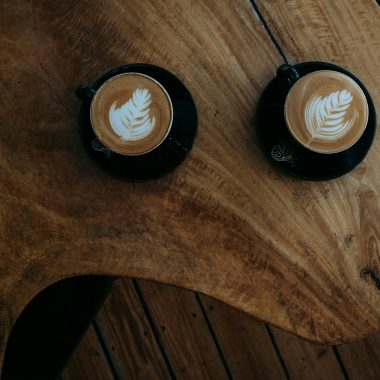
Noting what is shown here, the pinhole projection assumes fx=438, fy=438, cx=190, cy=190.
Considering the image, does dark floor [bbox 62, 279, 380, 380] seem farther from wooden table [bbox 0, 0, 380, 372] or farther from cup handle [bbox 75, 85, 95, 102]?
cup handle [bbox 75, 85, 95, 102]

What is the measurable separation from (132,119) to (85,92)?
11 cm

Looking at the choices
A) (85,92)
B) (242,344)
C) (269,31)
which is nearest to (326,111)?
(269,31)

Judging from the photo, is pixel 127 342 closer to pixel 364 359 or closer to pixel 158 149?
pixel 364 359

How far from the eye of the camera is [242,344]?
141 cm

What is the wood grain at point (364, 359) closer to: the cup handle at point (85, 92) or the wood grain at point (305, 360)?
the wood grain at point (305, 360)

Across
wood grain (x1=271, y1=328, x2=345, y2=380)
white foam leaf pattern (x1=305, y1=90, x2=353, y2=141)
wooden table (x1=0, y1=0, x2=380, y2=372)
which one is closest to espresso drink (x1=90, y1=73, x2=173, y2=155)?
wooden table (x1=0, y1=0, x2=380, y2=372)

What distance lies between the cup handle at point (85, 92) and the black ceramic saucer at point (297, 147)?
0.29 m

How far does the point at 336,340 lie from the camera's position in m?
0.79

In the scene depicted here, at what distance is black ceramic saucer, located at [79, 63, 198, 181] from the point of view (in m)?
0.74

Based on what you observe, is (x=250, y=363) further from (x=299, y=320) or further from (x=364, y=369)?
(x=299, y=320)

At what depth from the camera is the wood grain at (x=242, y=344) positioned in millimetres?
1408

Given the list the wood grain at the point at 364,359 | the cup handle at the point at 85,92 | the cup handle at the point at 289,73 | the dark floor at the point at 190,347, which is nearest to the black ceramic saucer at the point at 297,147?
the cup handle at the point at 289,73

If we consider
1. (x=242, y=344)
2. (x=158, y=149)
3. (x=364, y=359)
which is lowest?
(x=364, y=359)

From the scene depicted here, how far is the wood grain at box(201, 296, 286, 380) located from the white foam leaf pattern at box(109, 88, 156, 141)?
2.85 ft
